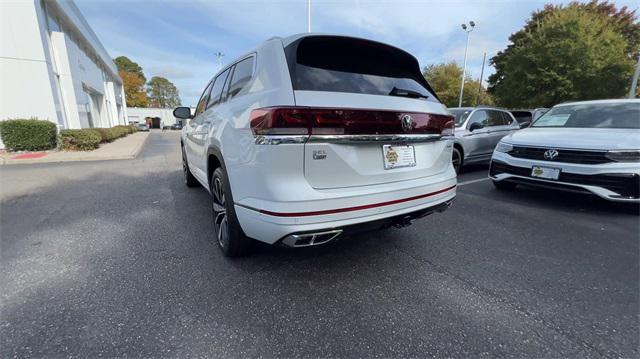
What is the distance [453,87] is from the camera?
136ft

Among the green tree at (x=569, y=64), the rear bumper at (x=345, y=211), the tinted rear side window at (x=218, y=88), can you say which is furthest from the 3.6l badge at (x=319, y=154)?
the green tree at (x=569, y=64)

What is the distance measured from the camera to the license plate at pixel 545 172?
13.3ft

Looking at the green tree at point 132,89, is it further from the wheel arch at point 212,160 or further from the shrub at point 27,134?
the wheel arch at point 212,160

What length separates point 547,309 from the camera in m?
2.02

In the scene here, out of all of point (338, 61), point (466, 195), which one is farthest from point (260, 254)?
point (466, 195)

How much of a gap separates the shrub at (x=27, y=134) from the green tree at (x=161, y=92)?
295 feet

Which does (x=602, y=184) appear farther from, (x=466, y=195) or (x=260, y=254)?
(x=260, y=254)

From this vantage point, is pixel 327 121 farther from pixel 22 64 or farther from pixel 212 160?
pixel 22 64

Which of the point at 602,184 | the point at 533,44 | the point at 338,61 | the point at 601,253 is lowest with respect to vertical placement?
the point at 601,253

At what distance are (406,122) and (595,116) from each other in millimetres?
4625

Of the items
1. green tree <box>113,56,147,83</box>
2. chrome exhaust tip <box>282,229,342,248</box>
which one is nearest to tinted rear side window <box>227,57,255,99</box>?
chrome exhaust tip <box>282,229,342,248</box>

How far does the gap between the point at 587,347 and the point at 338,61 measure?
7.84ft

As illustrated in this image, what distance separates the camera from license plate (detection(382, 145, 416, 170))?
2096mm

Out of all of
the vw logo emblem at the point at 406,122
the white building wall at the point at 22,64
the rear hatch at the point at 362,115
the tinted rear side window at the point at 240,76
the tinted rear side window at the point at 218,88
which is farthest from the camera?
the white building wall at the point at 22,64
